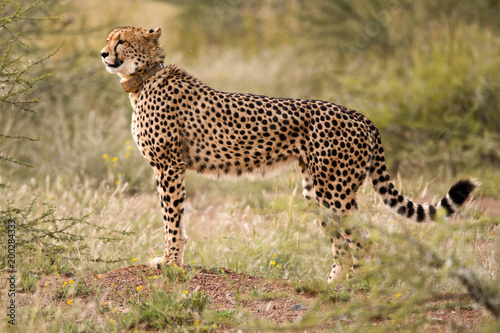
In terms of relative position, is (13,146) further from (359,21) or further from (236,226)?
(359,21)

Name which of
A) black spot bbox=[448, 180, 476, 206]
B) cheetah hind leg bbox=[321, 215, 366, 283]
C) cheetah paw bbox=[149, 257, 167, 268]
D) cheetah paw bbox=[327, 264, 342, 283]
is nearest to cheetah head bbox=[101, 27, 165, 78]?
cheetah paw bbox=[149, 257, 167, 268]

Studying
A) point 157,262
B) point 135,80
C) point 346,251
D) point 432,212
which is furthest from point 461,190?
point 135,80

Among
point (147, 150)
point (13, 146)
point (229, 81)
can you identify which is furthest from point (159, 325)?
point (229, 81)

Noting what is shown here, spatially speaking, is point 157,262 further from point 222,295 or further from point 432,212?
point 432,212

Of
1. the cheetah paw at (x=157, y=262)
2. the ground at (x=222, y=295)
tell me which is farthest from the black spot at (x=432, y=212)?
the cheetah paw at (x=157, y=262)

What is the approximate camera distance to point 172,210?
420cm

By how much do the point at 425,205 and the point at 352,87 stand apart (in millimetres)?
5294

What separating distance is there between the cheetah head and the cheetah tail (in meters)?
1.72

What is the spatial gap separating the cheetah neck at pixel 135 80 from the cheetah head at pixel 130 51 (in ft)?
0.09

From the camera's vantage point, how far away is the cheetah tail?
3.79 metres

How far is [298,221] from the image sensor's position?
5.19 meters

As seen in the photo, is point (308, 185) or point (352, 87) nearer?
point (308, 185)

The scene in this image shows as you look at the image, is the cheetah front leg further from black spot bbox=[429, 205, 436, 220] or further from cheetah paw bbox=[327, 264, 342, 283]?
black spot bbox=[429, 205, 436, 220]

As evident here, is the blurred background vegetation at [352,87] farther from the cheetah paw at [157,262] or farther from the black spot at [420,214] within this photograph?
the black spot at [420,214]
